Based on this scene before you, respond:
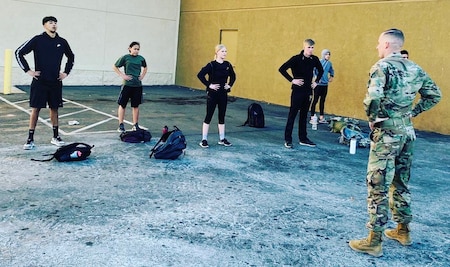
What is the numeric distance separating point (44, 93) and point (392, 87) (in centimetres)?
567

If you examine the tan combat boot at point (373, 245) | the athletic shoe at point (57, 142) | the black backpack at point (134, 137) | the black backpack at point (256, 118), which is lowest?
the tan combat boot at point (373, 245)

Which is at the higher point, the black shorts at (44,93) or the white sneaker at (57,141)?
the black shorts at (44,93)

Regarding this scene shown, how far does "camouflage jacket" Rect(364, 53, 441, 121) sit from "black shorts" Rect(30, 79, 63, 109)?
17.9ft

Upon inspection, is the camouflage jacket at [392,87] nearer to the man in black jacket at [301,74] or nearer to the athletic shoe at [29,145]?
the man in black jacket at [301,74]

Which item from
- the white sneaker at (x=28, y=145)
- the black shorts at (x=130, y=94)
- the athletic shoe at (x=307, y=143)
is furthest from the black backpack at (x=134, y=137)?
the athletic shoe at (x=307, y=143)

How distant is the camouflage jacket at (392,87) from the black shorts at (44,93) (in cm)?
545

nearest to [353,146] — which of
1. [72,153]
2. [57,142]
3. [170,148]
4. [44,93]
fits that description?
[170,148]

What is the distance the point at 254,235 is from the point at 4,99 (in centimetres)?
1157

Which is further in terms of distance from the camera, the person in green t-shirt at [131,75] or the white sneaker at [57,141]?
the person in green t-shirt at [131,75]

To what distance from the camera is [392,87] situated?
4.13 metres

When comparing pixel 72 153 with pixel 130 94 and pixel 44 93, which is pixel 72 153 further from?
pixel 130 94

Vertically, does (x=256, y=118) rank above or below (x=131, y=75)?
below

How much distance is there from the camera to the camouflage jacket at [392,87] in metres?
4.07

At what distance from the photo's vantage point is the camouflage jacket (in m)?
4.07
